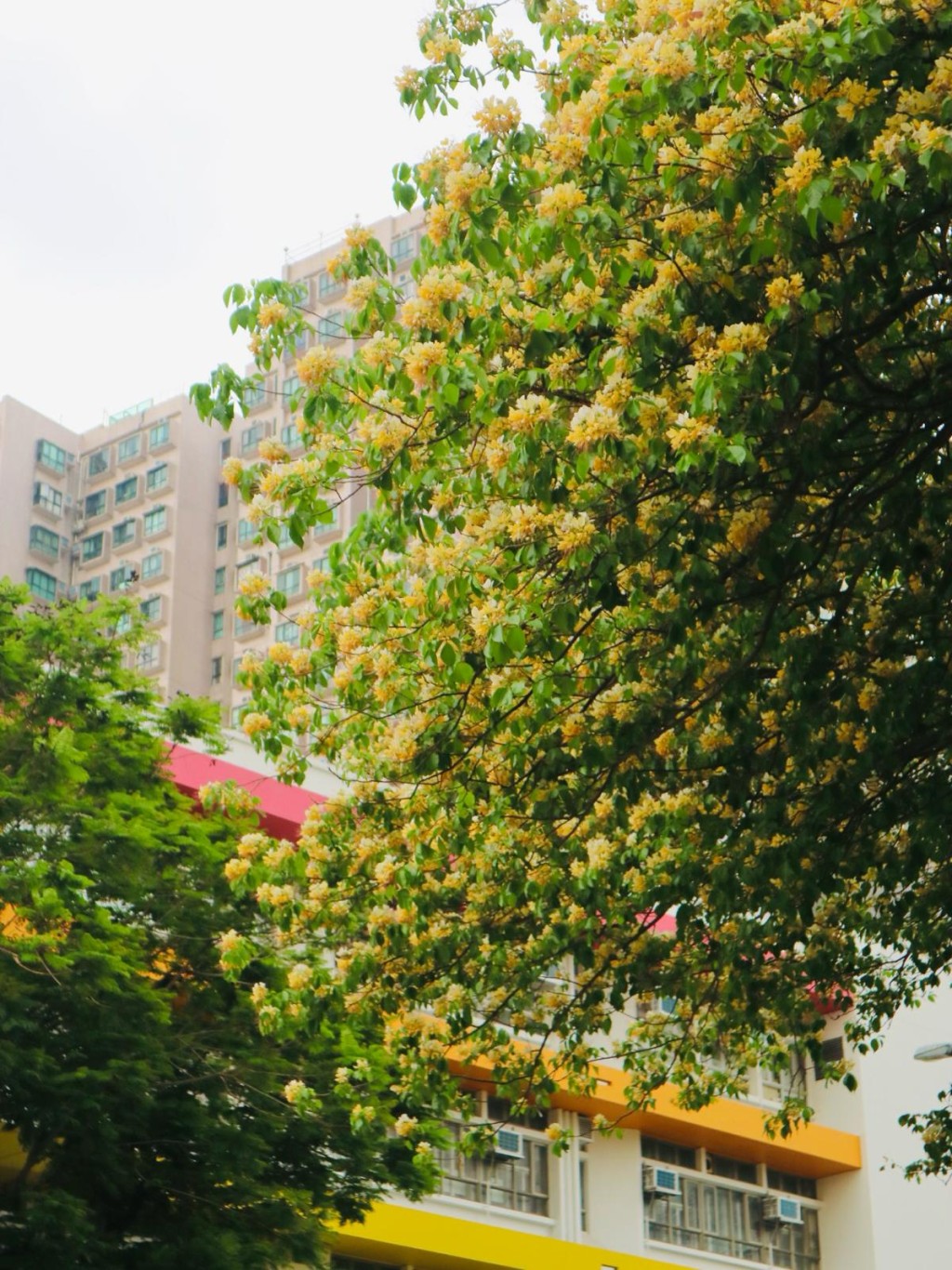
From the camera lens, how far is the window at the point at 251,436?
50.0 metres

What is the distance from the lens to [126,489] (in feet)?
172

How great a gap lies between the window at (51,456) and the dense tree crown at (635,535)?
44.4 metres

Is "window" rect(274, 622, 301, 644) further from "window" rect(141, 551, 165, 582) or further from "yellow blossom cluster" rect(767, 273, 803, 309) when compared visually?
"yellow blossom cluster" rect(767, 273, 803, 309)

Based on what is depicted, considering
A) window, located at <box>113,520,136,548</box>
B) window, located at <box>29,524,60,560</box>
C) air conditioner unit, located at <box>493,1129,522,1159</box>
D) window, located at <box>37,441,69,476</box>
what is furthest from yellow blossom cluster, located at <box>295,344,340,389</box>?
window, located at <box>37,441,69,476</box>

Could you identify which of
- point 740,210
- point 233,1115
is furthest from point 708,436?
point 233,1115

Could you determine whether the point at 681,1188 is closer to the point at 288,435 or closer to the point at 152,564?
the point at 288,435

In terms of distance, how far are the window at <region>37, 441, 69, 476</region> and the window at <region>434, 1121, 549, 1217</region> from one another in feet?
109

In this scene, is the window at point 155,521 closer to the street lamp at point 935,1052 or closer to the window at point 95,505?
the window at point 95,505

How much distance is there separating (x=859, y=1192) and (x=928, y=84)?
25.3 meters

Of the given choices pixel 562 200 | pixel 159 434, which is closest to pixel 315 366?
pixel 562 200

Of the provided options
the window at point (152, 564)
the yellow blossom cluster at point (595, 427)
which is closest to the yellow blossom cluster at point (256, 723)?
the yellow blossom cluster at point (595, 427)

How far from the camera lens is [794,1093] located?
29.2 metres

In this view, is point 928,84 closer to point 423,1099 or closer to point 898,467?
point 898,467

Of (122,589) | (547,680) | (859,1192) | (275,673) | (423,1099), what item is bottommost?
(423,1099)
